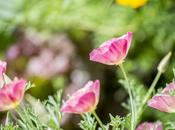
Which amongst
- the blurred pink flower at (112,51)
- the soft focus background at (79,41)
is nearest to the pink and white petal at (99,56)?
the blurred pink flower at (112,51)

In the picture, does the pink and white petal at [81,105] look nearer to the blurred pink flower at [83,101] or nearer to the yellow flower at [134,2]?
the blurred pink flower at [83,101]

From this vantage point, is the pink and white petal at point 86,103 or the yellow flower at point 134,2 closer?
the pink and white petal at point 86,103

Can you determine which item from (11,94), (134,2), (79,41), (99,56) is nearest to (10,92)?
(11,94)

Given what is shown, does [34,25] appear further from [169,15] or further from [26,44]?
[169,15]

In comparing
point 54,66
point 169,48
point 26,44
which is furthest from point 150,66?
point 26,44

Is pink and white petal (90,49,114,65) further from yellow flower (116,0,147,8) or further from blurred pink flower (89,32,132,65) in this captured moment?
yellow flower (116,0,147,8)

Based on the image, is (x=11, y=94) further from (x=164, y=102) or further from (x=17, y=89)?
(x=164, y=102)
